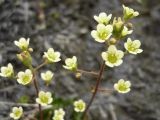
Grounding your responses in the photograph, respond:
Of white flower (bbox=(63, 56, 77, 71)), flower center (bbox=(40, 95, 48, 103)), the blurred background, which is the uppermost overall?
the blurred background

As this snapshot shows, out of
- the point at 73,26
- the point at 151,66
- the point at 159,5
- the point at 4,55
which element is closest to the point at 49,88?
the point at 4,55

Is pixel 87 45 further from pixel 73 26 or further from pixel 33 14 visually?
pixel 33 14

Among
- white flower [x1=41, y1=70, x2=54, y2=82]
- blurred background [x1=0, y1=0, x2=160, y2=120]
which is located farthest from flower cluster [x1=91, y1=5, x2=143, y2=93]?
blurred background [x1=0, y1=0, x2=160, y2=120]

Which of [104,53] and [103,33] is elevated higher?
[103,33]

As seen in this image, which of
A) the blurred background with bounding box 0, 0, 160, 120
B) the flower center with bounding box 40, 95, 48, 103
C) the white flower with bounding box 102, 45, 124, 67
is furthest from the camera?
the blurred background with bounding box 0, 0, 160, 120

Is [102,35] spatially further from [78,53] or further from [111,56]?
[78,53]

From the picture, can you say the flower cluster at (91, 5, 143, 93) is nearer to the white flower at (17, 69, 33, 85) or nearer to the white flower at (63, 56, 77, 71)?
the white flower at (63, 56, 77, 71)

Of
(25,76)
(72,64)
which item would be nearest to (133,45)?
(72,64)

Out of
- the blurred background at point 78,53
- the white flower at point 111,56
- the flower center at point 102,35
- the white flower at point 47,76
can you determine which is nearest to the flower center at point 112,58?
the white flower at point 111,56

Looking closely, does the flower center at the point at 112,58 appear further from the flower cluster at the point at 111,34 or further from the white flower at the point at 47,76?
the white flower at the point at 47,76
